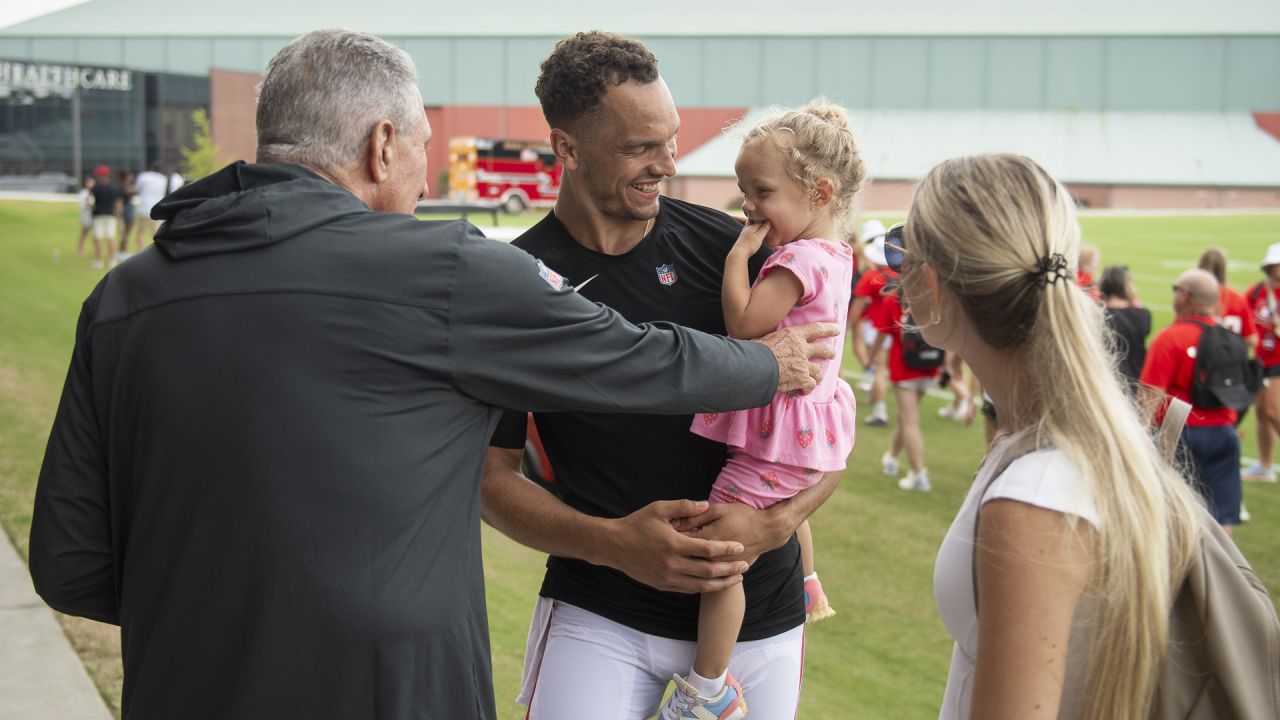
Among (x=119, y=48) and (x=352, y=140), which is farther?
(x=119, y=48)

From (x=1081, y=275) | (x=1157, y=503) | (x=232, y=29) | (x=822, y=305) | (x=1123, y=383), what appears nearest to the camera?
(x=1157, y=503)

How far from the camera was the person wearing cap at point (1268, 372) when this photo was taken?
37.5 ft

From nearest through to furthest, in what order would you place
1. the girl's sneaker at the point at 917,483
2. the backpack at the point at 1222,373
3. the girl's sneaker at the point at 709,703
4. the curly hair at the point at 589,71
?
the girl's sneaker at the point at 709,703 → the curly hair at the point at 589,71 → the backpack at the point at 1222,373 → the girl's sneaker at the point at 917,483

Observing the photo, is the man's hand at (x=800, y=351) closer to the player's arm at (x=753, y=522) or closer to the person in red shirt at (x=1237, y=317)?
the player's arm at (x=753, y=522)

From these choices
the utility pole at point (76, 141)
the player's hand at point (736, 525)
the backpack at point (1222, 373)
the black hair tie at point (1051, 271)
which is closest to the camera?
the black hair tie at point (1051, 271)

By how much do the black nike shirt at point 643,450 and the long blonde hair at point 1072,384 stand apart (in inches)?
42.0

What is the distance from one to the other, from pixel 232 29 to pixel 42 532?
278 ft

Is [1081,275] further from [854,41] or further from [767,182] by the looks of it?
[854,41]

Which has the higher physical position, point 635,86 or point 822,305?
point 635,86

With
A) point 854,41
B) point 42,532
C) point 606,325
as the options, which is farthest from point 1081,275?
point 854,41

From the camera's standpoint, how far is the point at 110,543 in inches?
92.3

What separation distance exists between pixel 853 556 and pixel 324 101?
7438 millimetres

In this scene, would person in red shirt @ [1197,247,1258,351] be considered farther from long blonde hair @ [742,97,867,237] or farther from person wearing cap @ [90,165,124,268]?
person wearing cap @ [90,165,124,268]

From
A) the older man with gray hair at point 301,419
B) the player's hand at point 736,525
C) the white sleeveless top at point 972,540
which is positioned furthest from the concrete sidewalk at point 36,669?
the white sleeveless top at point 972,540
